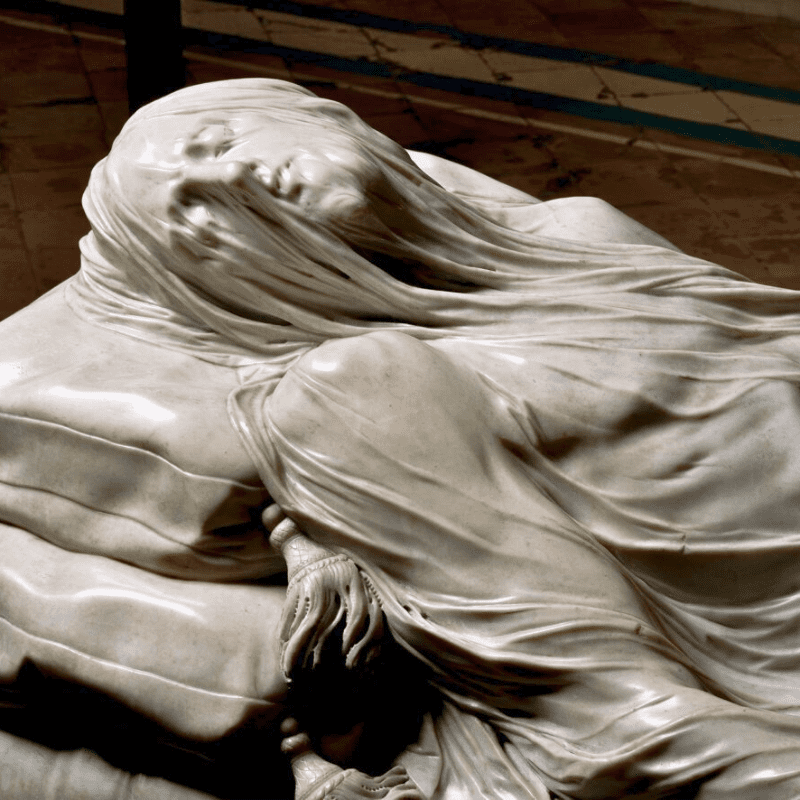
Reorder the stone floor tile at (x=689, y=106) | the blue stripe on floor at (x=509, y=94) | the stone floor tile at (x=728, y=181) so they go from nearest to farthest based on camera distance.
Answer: the stone floor tile at (x=728, y=181)
the blue stripe on floor at (x=509, y=94)
the stone floor tile at (x=689, y=106)

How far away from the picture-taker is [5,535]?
2.57 m

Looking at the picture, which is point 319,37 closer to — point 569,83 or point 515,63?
point 515,63

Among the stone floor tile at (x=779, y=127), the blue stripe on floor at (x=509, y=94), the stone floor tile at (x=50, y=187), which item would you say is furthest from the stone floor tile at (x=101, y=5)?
the stone floor tile at (x=779, y=127)

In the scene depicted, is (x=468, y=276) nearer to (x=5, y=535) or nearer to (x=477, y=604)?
(x=477, y=604)

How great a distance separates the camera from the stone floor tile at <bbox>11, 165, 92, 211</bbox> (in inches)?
202

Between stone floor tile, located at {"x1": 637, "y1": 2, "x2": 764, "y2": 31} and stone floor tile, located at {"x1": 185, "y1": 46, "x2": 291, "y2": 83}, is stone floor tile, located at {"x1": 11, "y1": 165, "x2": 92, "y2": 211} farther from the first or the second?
stone floor tile, located at {"x1": 637, "y1": 2, "x2": 764, "y2": 31}

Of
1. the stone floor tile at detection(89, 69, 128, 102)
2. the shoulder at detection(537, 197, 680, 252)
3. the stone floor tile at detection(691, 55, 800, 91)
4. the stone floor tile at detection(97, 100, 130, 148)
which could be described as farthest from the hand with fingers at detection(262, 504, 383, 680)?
the stone floor tile at detection(691, 55, 800, 91)

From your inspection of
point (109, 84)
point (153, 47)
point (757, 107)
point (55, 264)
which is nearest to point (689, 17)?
point (757, 107)

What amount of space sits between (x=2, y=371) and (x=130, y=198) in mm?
422

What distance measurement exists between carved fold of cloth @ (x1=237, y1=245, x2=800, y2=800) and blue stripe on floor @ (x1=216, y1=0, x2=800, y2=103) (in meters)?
3.79

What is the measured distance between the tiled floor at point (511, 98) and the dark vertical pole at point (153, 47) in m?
0.49

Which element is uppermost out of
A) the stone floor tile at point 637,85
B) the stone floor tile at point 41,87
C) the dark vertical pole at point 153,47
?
the dark vertical pole at point 153,47

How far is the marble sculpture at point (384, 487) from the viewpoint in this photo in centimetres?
226

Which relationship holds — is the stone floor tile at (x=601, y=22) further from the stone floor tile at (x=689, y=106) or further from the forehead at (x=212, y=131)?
the forehead at (x=212, y=131)
